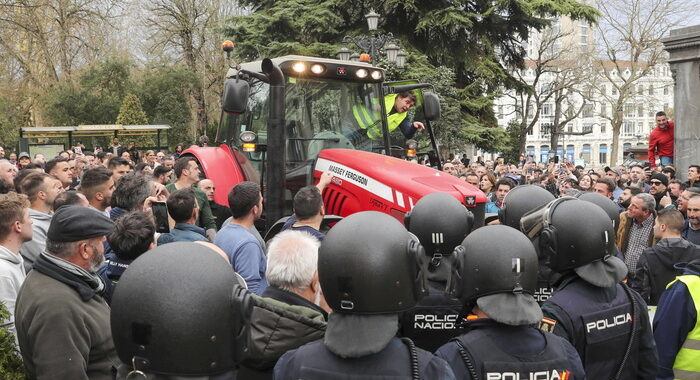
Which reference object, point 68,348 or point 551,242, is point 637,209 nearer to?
point 551,242

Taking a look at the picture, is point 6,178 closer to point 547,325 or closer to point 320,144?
point 320,144

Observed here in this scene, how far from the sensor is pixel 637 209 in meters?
7.76

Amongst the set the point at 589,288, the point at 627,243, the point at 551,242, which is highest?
the point at 551,242

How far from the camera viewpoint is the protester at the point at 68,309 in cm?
302

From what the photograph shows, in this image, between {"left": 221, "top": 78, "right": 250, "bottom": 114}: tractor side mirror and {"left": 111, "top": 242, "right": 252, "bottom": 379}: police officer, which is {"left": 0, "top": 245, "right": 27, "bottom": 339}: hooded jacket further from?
{"left": 221, "top": 78, "right": 250, "bottom": 114}: tractor side mirror

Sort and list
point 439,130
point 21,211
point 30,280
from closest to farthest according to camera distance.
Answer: point 30,280 < point 21,211 < point 439,130

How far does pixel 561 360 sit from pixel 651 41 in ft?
140

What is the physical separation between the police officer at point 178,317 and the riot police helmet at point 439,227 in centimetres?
218

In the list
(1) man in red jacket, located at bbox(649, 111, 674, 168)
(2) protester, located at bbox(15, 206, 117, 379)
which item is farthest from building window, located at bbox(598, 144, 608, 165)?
(2) protester, located at bbox(15, 206, 117, 379)

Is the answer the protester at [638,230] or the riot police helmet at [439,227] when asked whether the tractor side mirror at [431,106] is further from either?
the riot police helmet at [439,227]

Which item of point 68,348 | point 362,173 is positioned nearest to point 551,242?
point 68,348

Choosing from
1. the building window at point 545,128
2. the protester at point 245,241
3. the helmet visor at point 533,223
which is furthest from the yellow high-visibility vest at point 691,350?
the building window at point 545,128

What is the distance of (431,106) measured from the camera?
27.1ft

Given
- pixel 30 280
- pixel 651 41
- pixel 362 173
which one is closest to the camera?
pixel 30 280
